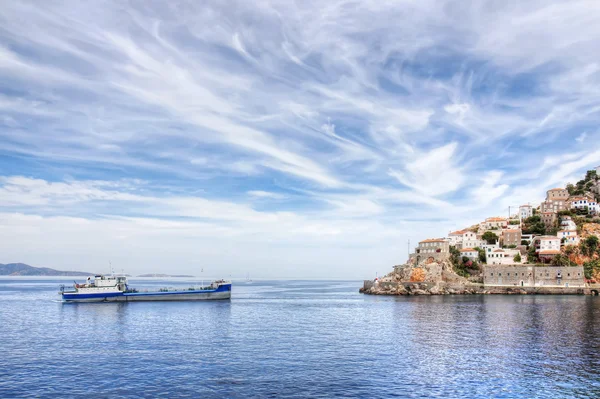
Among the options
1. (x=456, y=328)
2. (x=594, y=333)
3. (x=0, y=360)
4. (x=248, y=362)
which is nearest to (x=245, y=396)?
(x=248, y=362)

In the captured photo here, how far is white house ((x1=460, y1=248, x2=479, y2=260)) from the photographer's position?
158462 millimetres

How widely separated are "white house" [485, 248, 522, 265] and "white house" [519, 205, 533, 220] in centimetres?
4249

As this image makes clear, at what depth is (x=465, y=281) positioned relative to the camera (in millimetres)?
146625

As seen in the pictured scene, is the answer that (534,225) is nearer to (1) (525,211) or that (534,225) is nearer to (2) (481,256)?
(1) (525,211)

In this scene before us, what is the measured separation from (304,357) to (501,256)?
12995 centimetres

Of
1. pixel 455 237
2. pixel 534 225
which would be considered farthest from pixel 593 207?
pixel 455 237

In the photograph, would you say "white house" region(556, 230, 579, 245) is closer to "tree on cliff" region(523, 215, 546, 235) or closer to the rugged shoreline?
"tree on cliff" region(523, 215, 546, 235)

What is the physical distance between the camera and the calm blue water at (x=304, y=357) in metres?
34.4

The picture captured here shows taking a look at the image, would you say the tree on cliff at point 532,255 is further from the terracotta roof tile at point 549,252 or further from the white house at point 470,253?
the white house at point 470,253

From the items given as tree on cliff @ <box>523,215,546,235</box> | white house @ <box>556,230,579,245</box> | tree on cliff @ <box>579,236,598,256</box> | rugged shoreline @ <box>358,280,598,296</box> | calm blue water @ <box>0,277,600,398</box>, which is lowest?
rugged shoreline @ <box>358,280,598,296</box>

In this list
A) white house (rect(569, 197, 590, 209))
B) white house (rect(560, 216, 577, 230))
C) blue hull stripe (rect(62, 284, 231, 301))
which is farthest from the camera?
white house (rect(569, 197, 590, 209))

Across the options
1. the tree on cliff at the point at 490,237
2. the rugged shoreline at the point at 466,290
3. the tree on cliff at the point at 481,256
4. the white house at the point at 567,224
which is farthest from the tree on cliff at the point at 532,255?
the tree on cliff at the point at 490,237

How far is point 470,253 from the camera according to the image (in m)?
160

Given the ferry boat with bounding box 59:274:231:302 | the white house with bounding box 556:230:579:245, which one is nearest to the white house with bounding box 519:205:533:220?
the white house with bounding box 556:230:579:245
